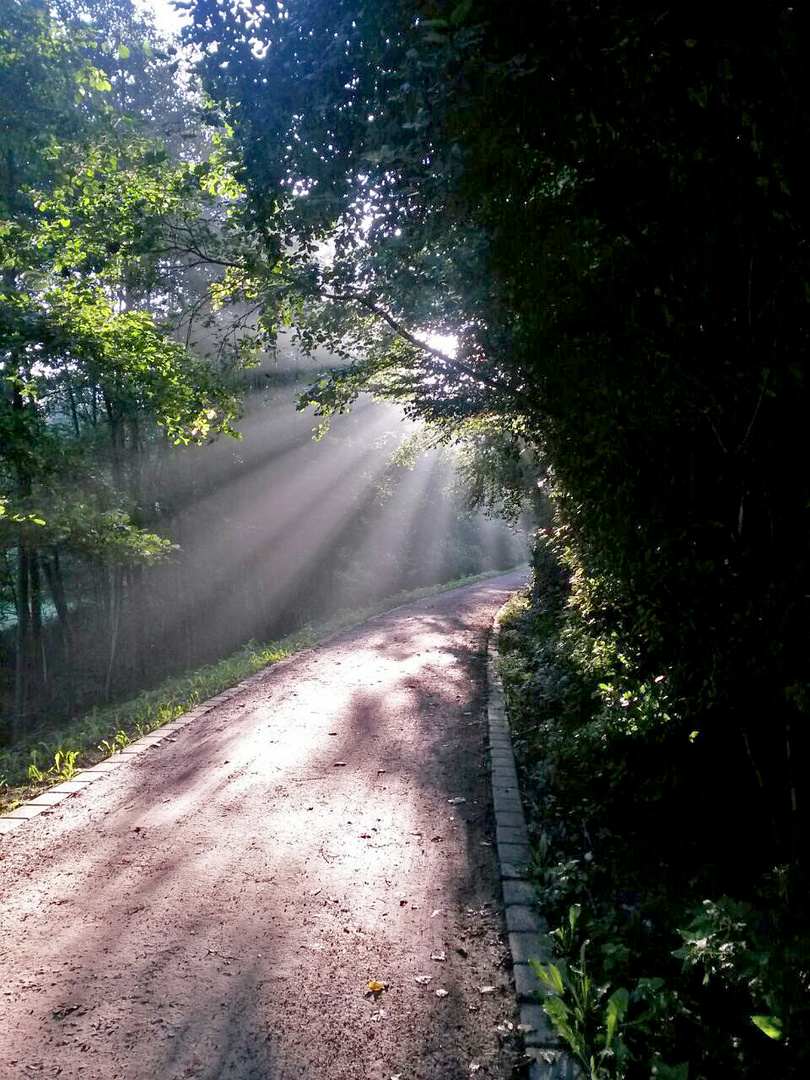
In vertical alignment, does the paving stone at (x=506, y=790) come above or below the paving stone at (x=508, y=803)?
below

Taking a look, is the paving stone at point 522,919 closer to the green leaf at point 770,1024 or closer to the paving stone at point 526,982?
the paving stone at point 526,982

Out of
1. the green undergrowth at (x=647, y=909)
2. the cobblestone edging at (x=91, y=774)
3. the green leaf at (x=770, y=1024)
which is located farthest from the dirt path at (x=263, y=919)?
the green leaf at (x=770, y=1024)

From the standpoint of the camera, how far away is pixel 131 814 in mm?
4707

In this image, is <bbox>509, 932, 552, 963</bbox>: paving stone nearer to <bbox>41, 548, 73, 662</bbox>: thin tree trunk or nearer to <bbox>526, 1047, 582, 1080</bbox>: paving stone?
<bbox>526, 1047, 582, 1080</bbox>: paving stone

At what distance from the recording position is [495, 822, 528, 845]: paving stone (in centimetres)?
426

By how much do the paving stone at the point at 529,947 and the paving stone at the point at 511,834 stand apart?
1012mm

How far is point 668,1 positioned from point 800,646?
6.99 ft

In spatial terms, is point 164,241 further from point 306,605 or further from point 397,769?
point 306,605

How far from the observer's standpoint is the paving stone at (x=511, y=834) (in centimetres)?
426

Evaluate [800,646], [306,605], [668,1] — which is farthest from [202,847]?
[306,605]

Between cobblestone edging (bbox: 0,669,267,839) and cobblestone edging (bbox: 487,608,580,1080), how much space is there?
3.08 metres

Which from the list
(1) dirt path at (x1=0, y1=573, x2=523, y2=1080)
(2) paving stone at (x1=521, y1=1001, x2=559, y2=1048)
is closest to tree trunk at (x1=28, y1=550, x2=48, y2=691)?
(1) dirt path at (x1=0, y1=573, x2=523, y2=1080)

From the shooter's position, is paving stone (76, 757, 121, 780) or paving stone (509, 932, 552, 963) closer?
paving stone (509, 932, 552, 963)

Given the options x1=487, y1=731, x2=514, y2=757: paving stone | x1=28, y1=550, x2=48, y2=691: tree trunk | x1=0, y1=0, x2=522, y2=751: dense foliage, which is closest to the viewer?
x1=487, y1=731, x2=514, y2=757: paving stone
